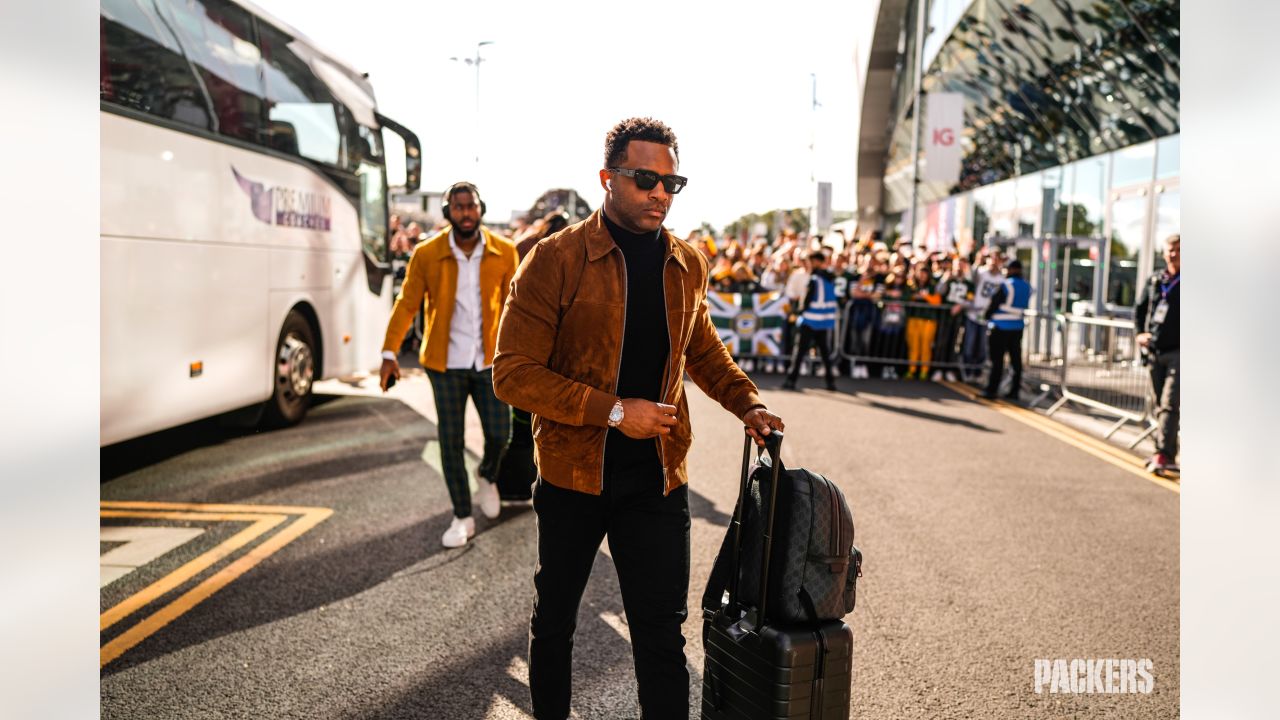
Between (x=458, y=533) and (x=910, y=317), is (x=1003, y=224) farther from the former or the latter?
(x=458, y=533)

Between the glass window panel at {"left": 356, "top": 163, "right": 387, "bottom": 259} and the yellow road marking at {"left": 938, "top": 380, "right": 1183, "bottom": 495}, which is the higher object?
the glass window panel at {"left": 356, "top": 163, "right": 387, "bottom": 259}

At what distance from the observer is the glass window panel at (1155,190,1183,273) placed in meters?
17.2

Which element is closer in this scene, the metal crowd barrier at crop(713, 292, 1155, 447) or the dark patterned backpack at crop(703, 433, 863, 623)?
the dark patterned backpack at crop(703, 433, 863, 623)

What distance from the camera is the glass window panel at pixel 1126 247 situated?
1842 centimetres

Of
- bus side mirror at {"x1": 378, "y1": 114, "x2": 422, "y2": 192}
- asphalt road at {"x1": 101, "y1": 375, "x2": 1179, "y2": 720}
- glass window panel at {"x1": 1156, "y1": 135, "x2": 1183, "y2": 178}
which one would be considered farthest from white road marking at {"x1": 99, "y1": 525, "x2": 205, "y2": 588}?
glass window panel at {"x1": 1156, "y1": 135, "x2": 1183, "y2": 178}

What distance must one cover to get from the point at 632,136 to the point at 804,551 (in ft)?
4.10

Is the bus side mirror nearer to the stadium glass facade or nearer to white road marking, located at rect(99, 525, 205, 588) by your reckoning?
white road marking, located at rect(99, 525, 205, 588)

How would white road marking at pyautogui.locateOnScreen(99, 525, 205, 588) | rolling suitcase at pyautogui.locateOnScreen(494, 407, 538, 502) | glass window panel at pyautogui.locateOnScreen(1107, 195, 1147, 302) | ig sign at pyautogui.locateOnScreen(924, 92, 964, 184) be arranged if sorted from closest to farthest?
white road marking at pyautogui.locateOnScreen(99, 525, 205, 588)
rolling suitcase at pyautogui.locateOnScreen(494, 407, 538, 502)
glass window panel at pyautogui.locateOnScreen(1107, 195, 1147, 302)
ig sign at pyautogui.locateOnScreen(924, 92, 964, 184)

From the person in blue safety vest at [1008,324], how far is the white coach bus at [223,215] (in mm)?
7917

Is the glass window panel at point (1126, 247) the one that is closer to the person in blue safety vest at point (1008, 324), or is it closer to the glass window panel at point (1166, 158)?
the glass window panel at point (1166, 158)

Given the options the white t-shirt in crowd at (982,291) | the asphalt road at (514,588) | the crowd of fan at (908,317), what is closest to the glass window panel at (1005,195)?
the crowd of fan at (908,317)

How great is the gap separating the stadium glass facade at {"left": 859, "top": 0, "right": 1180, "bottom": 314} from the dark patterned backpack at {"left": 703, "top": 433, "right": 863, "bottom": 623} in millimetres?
14862

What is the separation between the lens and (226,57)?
834cm
